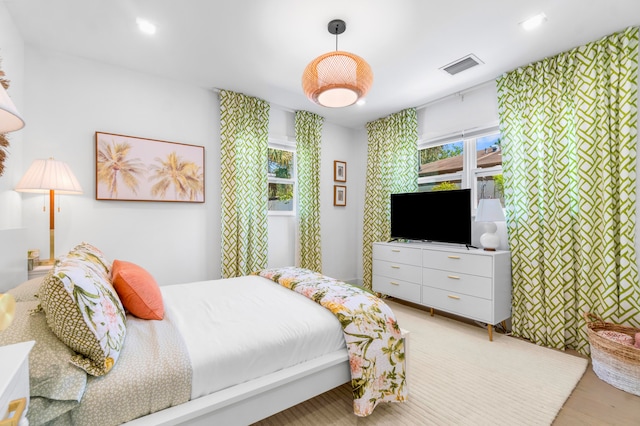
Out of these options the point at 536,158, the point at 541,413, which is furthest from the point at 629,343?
the point at 536,158

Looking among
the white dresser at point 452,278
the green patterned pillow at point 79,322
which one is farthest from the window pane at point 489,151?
the green patterned pillow at point 79,322

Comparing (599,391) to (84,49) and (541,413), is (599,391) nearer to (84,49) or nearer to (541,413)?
(541,413)

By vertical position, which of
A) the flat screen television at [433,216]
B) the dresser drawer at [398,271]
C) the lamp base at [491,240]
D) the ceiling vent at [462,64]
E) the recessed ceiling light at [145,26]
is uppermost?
the ceiling vent at [462,64]

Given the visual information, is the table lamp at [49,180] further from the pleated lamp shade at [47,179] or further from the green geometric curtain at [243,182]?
the green geometric curtain at [243,182]

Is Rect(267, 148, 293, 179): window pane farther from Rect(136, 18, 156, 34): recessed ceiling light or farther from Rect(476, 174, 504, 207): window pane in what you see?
Rect(476, 174, 504, 207): window pane

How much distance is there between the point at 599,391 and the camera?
1947 millimetres

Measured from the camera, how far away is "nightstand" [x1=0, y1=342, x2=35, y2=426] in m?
0.63

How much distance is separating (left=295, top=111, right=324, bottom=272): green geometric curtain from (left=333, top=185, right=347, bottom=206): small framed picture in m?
0.46

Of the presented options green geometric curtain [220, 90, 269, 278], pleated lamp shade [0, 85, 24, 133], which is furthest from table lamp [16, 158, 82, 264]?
pleated lamp shade [0, 85, 24, 133]

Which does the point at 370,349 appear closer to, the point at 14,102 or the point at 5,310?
the point at 5,310

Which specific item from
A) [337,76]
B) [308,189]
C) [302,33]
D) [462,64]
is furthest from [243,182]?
[462,64]

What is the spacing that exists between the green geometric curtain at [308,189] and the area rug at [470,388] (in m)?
1.81

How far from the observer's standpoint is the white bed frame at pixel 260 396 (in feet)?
3.69

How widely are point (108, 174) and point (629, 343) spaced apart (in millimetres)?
4533
